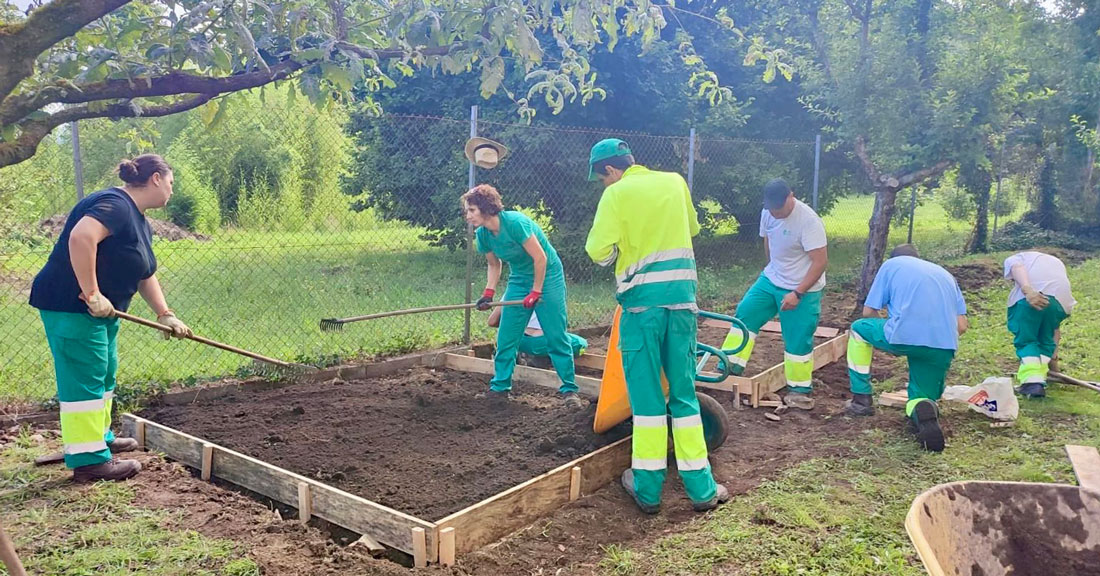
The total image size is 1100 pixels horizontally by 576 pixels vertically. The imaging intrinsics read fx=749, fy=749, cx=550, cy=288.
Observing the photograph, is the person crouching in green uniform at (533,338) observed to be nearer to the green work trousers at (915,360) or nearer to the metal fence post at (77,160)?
the green work trousers at (915,360)

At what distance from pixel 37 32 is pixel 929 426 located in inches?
193

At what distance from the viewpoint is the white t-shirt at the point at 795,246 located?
575 centimetres

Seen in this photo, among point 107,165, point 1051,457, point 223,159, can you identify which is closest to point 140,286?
point 107,165

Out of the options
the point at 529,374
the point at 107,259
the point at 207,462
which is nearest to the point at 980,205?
the point at 529,374

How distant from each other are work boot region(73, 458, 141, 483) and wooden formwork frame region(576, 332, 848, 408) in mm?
3123

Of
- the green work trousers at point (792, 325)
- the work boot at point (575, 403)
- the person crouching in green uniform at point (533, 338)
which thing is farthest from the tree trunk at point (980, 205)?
the work boot at point (575, 403)

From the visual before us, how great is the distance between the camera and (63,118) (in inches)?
73.1

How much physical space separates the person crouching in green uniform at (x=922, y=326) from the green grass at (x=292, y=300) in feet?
13.0

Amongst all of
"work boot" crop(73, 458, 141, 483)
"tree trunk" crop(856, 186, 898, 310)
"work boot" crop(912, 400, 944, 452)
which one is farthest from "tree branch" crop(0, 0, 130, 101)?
"tree trunk" crop(856, 186, 898, 310)

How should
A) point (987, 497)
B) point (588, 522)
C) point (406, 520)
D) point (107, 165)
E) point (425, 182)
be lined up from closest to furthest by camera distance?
point (987, 497) < point (406, 520) < point (588, 522) < point (107, 165) < point (425, 182)

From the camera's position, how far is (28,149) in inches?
68.6

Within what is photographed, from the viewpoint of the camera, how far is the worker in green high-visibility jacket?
12.9 ft

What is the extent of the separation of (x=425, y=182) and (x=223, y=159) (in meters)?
3.92

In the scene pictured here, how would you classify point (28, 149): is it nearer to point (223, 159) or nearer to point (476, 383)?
point (476, 383)
